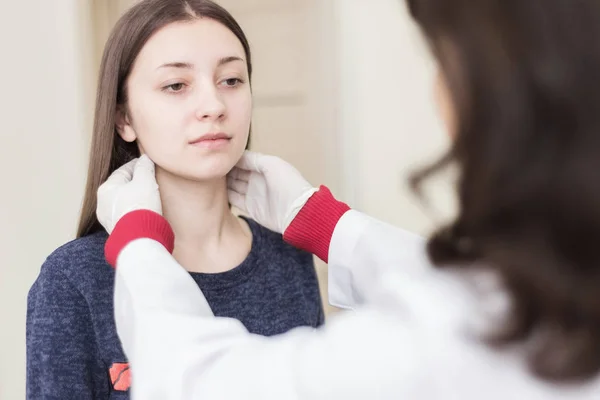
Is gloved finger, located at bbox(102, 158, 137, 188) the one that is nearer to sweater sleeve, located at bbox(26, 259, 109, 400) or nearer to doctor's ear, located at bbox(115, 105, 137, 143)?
doctor's ear, located at bbox(115, 105, 137, 143)

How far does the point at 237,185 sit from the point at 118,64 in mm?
325

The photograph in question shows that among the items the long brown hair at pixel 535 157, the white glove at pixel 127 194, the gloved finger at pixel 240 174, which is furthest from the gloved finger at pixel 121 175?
the long brown hair at pixel 535 157

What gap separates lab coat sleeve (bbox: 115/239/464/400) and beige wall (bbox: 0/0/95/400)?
1.04 m

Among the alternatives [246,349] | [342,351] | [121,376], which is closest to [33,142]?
[121,376]

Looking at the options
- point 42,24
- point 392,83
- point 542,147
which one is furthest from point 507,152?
point 42,24

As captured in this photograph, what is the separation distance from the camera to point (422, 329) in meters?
0.54

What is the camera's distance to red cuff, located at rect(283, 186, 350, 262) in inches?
43.8

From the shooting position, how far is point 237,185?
1264 mm

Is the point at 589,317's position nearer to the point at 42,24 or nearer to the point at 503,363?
the point at 503,363

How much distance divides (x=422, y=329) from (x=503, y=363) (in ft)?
0.23

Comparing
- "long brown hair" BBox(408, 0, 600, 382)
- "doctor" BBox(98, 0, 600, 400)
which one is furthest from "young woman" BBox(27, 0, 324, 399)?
"long brown hair" BBox(408, 0, 600, 382)

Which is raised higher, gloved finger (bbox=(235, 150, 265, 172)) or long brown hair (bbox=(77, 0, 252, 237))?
long brown hair (bbox=(77, 0, 252, 237))

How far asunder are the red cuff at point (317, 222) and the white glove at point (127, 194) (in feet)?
0.88

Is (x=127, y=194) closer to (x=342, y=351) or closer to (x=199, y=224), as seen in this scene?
(x=199, y=224)
